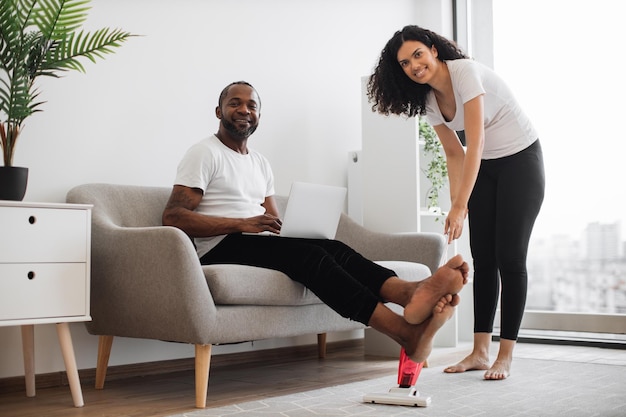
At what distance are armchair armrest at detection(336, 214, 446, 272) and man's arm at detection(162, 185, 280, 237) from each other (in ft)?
2.57

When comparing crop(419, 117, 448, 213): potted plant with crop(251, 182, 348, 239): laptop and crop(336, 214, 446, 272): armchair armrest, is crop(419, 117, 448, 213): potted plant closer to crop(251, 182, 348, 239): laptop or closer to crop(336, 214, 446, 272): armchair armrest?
crop(336, 214, 446, 272): armchair armrest

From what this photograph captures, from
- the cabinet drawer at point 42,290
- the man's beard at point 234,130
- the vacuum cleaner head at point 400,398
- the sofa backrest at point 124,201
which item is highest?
the man's beard at point 234,130

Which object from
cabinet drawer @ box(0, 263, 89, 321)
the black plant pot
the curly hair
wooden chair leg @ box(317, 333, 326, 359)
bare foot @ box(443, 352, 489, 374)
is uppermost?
the curly hair

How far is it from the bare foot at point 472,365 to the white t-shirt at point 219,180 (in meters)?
0.93

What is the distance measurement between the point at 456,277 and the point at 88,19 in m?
1.77

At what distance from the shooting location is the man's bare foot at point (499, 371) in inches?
107

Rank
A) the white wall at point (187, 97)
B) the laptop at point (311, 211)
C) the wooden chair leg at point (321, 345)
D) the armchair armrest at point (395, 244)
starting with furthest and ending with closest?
1. the wooden chair leg at point (321, 345)
2. the armchair armrest at point (395, 244)
3. the white wall at point (187, 97)
4. the laptop at point (311, 211)

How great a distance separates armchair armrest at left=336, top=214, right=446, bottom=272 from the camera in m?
3.26

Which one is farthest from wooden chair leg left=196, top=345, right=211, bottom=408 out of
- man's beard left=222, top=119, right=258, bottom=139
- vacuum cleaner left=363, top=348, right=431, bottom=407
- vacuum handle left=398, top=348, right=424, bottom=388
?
man's beard left=222, top=119, right=258, bottom=139

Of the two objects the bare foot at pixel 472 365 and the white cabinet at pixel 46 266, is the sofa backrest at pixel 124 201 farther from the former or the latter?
the bare foot at pixel 472 365

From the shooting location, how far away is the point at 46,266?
2299mm

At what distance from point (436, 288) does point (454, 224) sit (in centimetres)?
33

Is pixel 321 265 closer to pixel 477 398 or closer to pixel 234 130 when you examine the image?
pixel 477 398

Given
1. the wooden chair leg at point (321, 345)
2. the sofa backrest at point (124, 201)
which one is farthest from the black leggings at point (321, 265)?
the wooden chair leg at point (321, 345)
